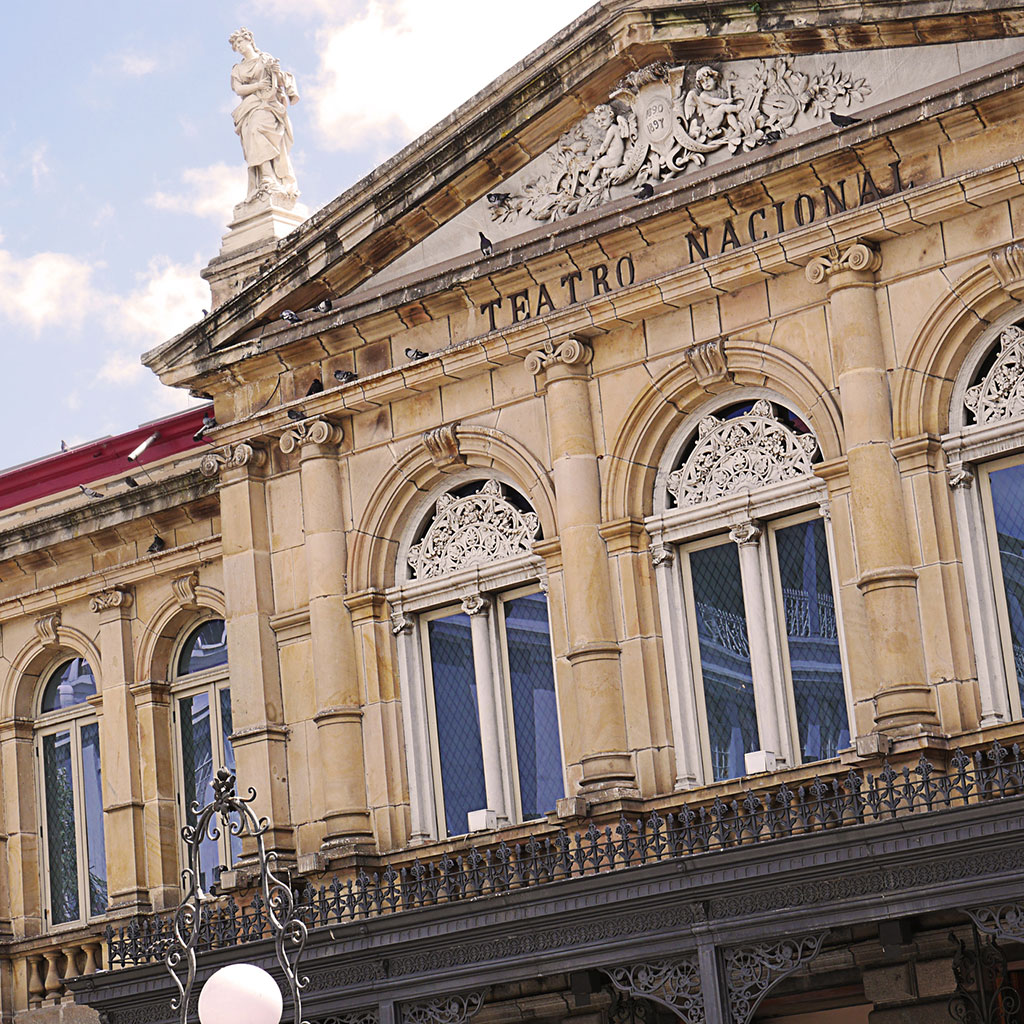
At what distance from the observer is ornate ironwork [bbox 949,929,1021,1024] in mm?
17297

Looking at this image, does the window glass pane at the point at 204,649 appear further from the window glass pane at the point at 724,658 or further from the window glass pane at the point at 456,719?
the window glass pane at the point at 724,658

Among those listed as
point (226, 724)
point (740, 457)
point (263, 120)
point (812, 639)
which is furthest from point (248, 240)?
point (812, 639)

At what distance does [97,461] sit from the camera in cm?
2462

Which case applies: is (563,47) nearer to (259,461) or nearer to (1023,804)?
(259,461)

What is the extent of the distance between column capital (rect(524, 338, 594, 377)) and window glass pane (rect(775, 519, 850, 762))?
7.46ft

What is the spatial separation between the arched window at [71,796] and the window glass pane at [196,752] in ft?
3.93

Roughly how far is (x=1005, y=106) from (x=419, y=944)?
777 cm

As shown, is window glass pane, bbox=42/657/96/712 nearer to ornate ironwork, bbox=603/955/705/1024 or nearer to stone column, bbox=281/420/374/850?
stone column, bbox=281/420/374/850

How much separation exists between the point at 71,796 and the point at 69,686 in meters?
1.18

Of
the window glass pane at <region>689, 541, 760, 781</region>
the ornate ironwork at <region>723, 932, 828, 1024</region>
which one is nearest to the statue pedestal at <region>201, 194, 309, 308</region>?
the window glass pane at <region>689, 541, 760, 781</region>

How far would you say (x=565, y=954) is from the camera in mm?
17156

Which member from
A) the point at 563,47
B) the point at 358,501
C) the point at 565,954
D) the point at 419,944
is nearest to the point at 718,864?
the point at 565,954

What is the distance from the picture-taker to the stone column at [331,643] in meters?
20.1

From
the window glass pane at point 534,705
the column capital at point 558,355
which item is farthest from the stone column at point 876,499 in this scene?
the window glass pane at point 534,705
